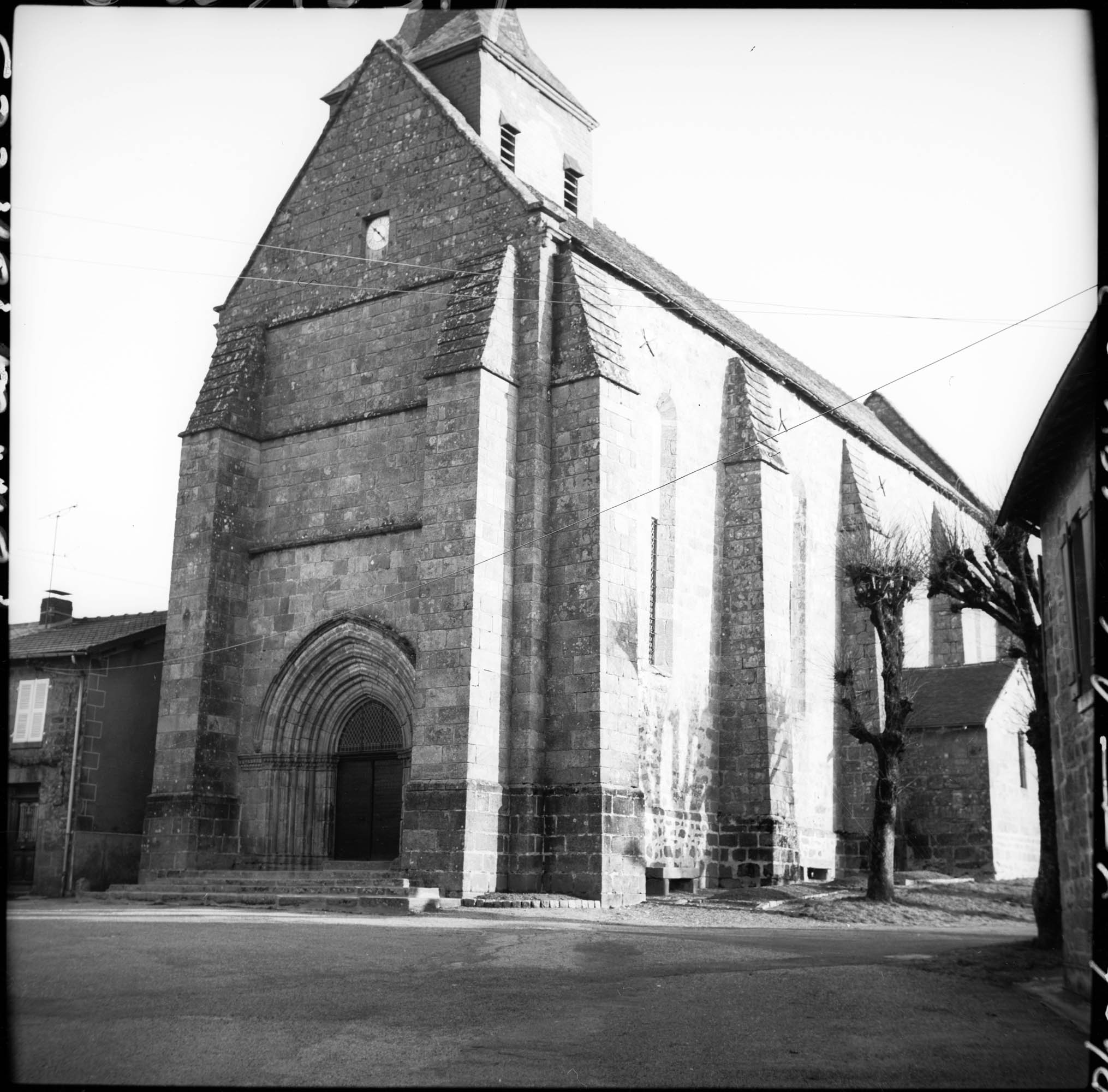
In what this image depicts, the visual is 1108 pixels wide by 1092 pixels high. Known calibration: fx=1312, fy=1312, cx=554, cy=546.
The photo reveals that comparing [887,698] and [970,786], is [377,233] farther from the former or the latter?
[970,786]

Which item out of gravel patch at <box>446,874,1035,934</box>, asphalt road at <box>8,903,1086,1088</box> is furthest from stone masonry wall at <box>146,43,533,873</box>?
asphalt road at <box>8,903,1086,1088</box>

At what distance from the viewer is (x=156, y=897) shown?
68.2 feet

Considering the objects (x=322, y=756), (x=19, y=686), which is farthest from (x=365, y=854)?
(x=19, y=686)

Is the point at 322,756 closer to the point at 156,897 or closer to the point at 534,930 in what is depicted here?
the point at 156,897

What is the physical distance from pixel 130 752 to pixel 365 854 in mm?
6306

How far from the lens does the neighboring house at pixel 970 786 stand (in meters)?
28.9

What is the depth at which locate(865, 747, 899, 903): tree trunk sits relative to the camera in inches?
872

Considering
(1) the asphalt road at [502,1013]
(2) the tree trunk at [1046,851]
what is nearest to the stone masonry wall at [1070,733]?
(1) the asphalt road at [502,1013]

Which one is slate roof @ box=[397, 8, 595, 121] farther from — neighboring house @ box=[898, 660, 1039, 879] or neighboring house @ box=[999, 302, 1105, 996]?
neighboring house @ box=[999, 302, 1105, 996]

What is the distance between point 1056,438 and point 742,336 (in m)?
21.8

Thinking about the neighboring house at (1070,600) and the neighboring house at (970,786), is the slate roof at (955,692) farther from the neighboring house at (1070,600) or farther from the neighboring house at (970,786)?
the neighboring house at (1070,600)

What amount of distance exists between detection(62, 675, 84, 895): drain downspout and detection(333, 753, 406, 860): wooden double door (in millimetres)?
5344

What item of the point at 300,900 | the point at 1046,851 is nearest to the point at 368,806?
the point at 300,900

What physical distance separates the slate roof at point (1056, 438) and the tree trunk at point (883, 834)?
1030cm
